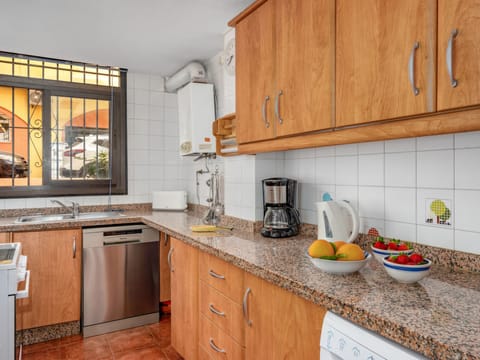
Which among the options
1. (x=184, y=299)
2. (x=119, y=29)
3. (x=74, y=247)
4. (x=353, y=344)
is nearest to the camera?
(x=353, y=344)

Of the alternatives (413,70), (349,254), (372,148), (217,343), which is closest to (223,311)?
(217,343)

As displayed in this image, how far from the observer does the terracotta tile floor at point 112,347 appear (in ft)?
8.29

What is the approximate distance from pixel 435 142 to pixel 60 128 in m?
3.21

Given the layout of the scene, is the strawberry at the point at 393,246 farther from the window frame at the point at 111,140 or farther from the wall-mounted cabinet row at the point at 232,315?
the window frame at the point at 111,140

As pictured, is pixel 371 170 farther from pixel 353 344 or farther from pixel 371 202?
pixel 353 344

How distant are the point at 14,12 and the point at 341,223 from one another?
8.07 ft

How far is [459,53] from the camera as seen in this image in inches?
39.8

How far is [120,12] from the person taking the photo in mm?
2303

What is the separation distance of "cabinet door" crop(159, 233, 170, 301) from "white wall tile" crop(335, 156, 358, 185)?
1821mm

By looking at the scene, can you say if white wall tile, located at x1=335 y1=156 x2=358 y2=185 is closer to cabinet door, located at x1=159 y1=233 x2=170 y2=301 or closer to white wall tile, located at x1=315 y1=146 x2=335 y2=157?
white wall tile, located at x1=315 y1=146 x2=335 y2=157

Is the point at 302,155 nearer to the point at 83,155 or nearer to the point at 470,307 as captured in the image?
the point at 470,307

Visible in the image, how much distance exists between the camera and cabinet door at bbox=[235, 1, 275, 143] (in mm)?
1865

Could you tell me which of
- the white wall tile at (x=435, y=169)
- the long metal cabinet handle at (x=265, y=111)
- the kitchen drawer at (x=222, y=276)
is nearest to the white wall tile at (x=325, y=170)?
the long metal cabinet handle at (x=265, y=111)

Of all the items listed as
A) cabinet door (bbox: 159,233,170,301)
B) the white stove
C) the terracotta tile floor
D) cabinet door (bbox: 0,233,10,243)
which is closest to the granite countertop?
the white stove
